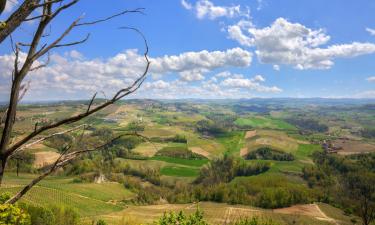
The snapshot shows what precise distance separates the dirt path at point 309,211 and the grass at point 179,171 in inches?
2135

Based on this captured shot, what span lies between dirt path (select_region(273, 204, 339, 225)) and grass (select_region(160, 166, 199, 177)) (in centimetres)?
5423

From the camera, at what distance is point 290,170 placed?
178750 millimetres

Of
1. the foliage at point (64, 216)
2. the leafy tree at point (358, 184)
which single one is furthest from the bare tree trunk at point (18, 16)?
the leafy tree at point (358, 184)

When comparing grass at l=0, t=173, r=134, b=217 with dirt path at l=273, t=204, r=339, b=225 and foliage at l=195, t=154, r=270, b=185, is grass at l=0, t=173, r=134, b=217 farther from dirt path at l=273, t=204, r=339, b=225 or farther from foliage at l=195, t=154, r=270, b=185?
dirt path at l=273, t=204, r=339, b=225

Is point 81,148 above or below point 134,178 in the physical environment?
above

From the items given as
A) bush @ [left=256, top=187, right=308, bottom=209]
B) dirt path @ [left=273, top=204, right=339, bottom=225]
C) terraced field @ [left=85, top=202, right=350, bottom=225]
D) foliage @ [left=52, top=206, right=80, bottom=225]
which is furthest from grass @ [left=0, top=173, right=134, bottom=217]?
dirt path @ [left=273, top=204, right=339, bottom=225]

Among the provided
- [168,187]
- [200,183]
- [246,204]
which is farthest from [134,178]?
[246,204]

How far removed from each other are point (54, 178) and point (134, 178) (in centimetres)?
3598

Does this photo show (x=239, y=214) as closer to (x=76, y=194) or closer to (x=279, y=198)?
(x=279, y=198)

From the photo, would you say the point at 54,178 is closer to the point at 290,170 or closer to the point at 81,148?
the point at 290,170

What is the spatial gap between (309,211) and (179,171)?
7193 centimetres

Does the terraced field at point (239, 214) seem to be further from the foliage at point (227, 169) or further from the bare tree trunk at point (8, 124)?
the bare tree trunk at point (8, 124)

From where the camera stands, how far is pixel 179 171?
18350 cm

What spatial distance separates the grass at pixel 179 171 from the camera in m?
179
